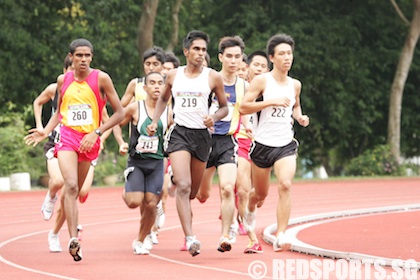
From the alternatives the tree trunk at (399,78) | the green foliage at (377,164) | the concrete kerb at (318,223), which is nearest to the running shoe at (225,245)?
the concrete kerb at (318,223)

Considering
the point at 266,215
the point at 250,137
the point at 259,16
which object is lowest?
the point at 266,215

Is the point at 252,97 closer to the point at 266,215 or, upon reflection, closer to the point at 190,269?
the point at 190,269

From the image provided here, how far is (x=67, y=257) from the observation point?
40.5 feet

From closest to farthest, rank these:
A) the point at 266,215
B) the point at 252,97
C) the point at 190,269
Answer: the point at 190,269 < the point at 252,97 < the point at 266,215

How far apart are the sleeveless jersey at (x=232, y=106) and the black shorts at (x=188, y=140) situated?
0.94m

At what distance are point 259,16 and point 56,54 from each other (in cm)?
685

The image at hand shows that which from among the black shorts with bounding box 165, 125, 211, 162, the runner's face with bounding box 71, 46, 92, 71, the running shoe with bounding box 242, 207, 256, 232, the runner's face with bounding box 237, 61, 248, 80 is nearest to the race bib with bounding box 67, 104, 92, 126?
the runner's face with bounding box 71, 46, 92, 71

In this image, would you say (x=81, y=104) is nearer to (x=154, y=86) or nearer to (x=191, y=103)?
(x=191, y=103)

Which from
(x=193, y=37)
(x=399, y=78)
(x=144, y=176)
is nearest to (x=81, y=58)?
(x=193, y=37)

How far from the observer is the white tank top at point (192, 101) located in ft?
40.1

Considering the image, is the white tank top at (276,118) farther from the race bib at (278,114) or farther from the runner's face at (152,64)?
the runner's face at (152,64)

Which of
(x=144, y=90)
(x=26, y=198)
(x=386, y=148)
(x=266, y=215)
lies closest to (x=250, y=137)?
(x=144, y=90)

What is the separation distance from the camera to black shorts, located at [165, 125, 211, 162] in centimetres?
1225

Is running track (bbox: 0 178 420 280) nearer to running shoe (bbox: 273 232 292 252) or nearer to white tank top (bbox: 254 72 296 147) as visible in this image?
running shoe (bbox: 273 232 292 252)
